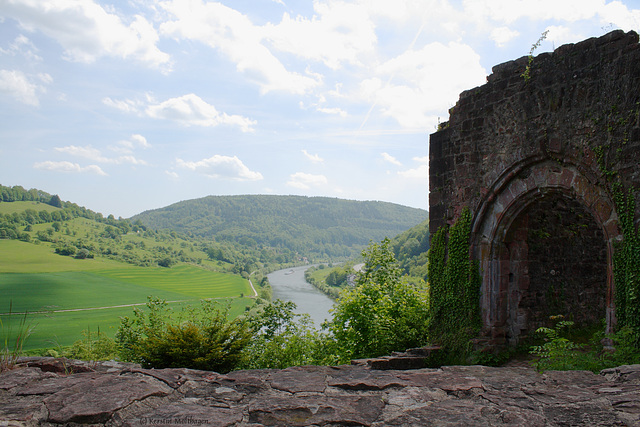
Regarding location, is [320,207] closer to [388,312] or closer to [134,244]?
[134,244]

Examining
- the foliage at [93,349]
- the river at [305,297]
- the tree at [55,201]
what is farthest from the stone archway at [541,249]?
the tree at [55,201]

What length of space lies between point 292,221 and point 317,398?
8998 cm

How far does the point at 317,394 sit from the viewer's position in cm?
312

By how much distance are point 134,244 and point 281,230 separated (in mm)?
50838

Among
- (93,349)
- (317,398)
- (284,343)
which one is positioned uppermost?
(317,398)

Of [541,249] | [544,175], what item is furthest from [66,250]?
[544,175]

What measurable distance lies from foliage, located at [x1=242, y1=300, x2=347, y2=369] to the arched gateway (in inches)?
178

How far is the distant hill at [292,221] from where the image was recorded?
8388 centimetres

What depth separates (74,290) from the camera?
22.0 metres

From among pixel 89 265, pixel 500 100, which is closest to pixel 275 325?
pixel 500 100

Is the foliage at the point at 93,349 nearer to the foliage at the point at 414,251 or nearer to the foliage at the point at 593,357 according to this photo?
the foliage at the point at 593,357

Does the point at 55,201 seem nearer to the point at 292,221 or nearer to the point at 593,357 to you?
the point at 593,357

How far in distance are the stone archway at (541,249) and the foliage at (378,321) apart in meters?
2.48

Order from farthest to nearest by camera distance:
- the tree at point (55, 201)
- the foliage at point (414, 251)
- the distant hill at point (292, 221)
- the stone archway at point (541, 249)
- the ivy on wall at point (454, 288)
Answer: the distant hill at point (292, 221), the tree at point (55, 201), the foliage at point (414, 251), the ivy on wall at point (454, 288), the stone archway at point (541, 249)
